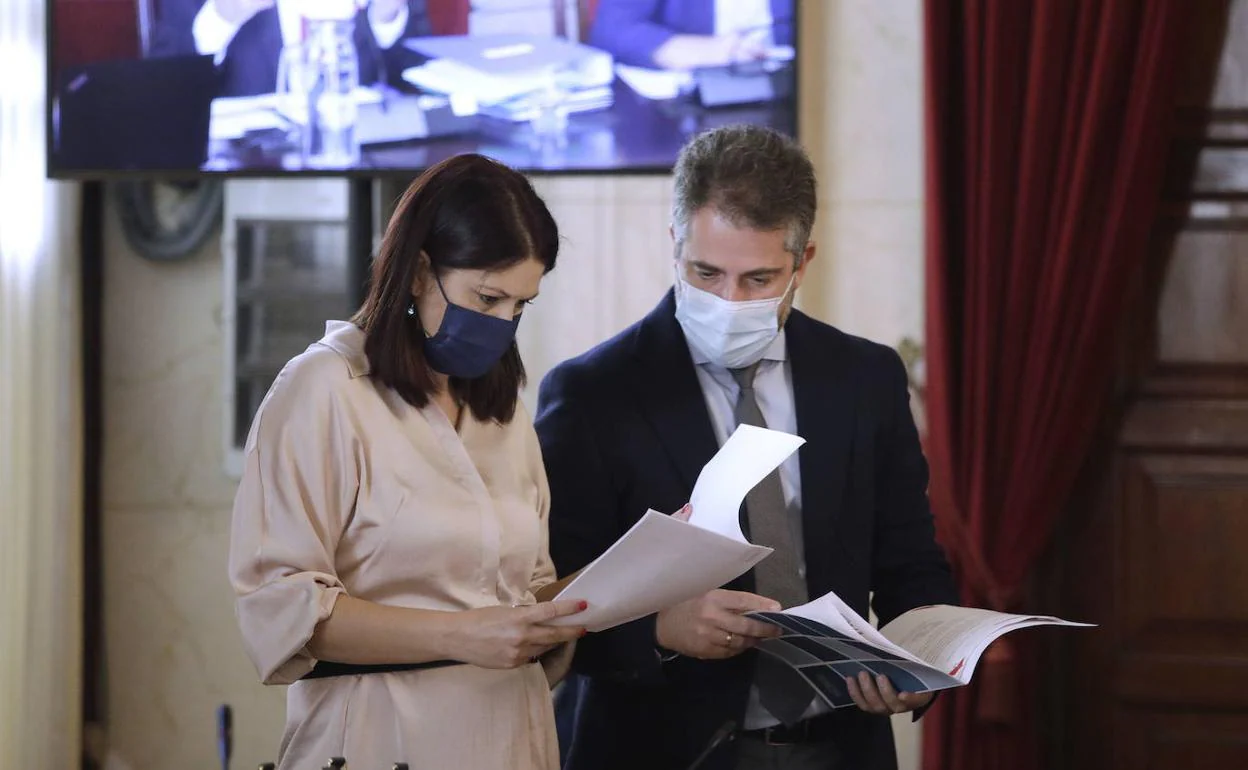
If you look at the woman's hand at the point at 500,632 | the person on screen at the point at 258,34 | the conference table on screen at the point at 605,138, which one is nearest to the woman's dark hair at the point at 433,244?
the woman's hand at the point at 500,632

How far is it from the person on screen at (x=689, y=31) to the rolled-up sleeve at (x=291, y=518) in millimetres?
1872

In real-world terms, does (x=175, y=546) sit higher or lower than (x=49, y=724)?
higher

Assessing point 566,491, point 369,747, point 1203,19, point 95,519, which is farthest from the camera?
point 95,519

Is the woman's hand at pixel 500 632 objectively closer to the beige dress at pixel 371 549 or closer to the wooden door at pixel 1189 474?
the beige dress at pixel 371 549

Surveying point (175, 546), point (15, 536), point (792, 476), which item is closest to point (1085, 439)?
point (792, 476)

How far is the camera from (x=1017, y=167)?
326 centimetres

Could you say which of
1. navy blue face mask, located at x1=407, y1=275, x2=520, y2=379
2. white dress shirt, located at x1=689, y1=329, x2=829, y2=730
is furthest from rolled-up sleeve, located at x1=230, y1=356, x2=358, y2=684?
white dress shirt, located at x1=689, y1=329, x2=829, y2=730

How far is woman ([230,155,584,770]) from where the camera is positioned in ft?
5.13

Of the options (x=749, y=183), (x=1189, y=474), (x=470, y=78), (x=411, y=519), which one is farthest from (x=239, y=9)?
(x=1189, y=474)

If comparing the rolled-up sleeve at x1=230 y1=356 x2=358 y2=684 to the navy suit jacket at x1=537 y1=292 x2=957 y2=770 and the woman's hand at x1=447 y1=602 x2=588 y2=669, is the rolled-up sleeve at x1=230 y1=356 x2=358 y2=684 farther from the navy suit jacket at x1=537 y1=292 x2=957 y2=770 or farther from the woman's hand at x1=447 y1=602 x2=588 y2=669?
the navy suit jacket at x1=537 y1=292 x2=957 y2=770

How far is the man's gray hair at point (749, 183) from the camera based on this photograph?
1.99m

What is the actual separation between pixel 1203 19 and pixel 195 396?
9.01 feet

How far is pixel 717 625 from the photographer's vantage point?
1.78 m

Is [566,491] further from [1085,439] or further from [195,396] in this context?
[195,396]
